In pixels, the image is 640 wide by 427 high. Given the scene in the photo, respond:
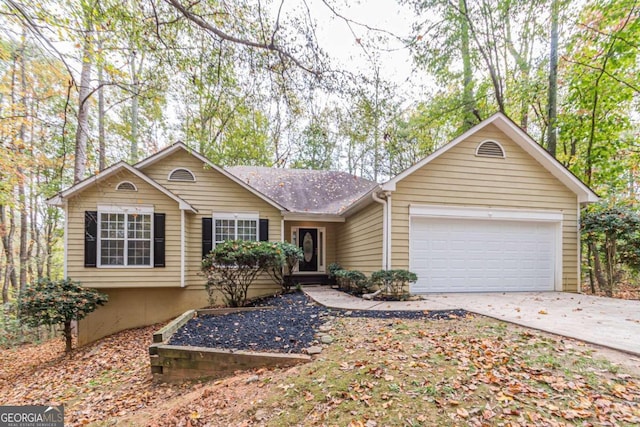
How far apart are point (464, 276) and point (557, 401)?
5.75 metres

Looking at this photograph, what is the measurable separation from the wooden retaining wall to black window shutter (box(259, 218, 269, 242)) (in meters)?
5.11

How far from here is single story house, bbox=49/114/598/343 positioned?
26.2ft

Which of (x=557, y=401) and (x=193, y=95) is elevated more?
(x=193, y=95)

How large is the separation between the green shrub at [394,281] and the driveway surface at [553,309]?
0.53 meters

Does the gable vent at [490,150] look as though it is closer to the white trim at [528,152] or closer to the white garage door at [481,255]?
the white trim at [528,152]

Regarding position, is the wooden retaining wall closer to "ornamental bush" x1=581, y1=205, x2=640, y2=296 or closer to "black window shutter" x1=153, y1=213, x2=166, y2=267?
"black window shutter" x1=153, y1=213, x2=166, y2=267

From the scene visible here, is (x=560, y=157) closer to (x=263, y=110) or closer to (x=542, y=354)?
(x=542, y=354)

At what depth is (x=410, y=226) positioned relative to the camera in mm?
7895

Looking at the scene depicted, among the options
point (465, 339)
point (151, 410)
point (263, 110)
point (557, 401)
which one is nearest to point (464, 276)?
point (465, 339)

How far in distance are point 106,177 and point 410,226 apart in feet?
26.6

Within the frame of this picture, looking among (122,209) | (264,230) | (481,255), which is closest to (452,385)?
(481,255)

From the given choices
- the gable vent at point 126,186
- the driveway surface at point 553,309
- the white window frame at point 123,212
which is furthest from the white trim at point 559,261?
the gable vent at point 126,186

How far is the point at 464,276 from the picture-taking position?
815cm

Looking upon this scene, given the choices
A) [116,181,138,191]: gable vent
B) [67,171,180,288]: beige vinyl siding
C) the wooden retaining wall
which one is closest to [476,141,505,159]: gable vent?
the wooden retaining wall
